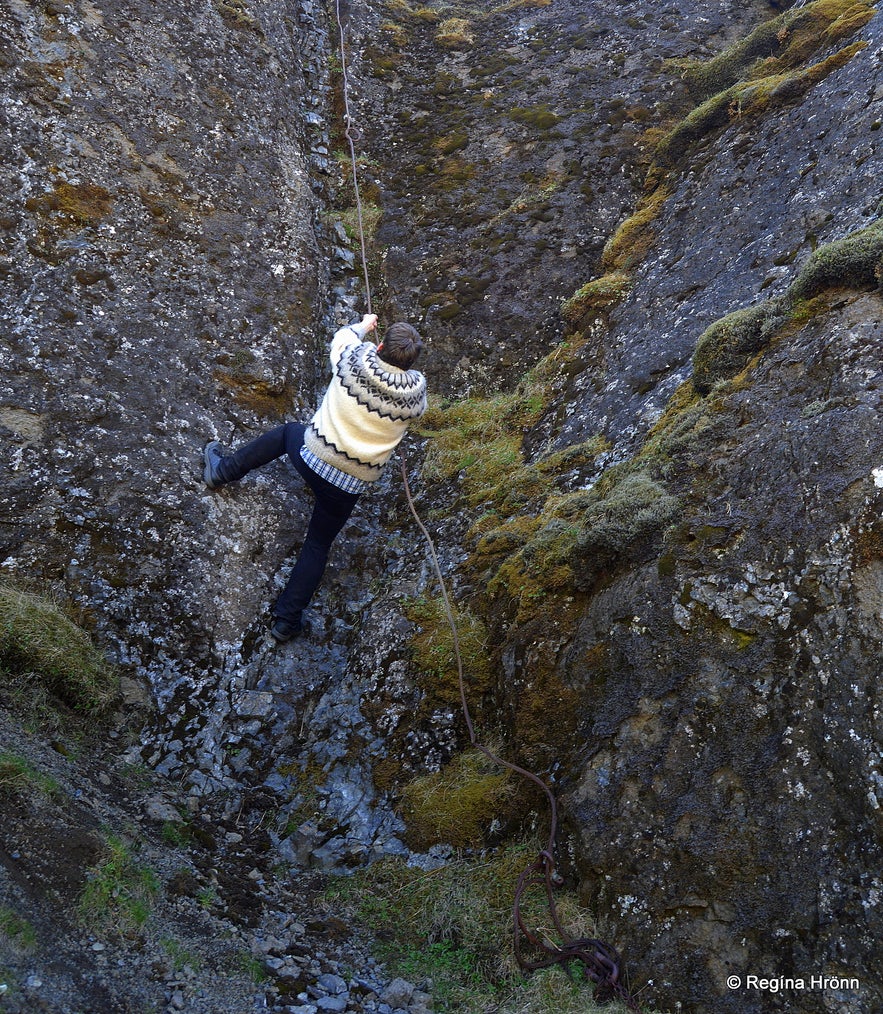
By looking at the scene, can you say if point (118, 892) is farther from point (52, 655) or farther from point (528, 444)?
point (528, 444)

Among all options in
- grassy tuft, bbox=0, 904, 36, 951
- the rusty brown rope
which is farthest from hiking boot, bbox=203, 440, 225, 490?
grassy tuft, bbox=0, 904, 36, 951

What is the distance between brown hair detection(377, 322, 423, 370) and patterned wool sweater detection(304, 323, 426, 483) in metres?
0.06

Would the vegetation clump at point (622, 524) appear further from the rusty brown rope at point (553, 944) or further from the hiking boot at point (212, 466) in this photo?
the hiking boot at point (212, 466)

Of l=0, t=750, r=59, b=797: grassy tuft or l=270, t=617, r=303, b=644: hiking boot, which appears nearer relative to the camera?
l=0, t=750, r=59, b=797: grassy tuft

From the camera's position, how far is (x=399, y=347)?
6031 mm

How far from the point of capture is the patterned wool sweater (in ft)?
19.7

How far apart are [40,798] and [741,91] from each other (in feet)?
32.2

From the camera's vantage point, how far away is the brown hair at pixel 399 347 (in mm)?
6035

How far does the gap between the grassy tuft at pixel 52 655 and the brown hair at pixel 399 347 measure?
3.13 metres

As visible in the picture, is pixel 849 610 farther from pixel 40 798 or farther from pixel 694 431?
pixel 40 798

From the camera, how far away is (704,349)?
598 centimetres

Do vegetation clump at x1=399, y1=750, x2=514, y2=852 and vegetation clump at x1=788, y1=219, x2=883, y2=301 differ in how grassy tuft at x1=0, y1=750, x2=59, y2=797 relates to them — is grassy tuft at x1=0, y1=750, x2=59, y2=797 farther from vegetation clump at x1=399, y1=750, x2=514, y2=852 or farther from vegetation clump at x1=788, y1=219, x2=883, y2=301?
vegetation clump at x1=788, y1=219, x2=883, y2=301

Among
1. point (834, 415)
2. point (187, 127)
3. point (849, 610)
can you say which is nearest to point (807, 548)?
point (849, 610)

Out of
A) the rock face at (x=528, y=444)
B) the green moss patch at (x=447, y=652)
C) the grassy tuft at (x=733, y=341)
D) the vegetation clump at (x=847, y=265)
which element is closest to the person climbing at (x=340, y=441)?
the rock face at (x=528, y=444)
